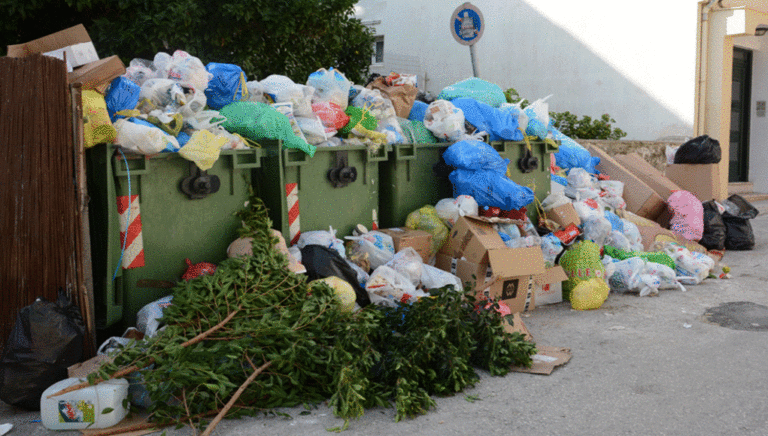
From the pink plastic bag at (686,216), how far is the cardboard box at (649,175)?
1.04ft

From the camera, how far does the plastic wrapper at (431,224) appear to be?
17.9ft

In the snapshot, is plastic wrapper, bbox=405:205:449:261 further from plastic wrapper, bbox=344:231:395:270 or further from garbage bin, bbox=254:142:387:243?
plastic wrapper, bbox=344:231:395:270

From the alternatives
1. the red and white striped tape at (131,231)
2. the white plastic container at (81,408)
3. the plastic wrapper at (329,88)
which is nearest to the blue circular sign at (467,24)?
the plastic wrapper at (329,88)

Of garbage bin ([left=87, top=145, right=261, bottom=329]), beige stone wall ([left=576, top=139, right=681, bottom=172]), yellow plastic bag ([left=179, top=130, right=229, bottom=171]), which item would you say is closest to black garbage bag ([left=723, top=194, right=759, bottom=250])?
beige stone wall ([left=576, top=139, right=681, bottom=172])

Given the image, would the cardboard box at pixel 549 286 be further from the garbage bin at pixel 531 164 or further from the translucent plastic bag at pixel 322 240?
the translucent plastic bag at pixel 322 240

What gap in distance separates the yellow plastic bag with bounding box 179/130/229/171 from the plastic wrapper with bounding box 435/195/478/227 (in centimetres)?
214

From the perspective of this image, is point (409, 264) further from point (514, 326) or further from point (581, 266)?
point (581, 266)

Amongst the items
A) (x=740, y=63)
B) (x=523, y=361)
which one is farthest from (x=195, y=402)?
(x=740, y=63)

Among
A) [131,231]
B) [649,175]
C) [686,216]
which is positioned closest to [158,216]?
[131,231]

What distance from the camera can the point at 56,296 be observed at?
353 cm

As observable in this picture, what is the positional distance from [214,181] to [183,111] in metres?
0.48

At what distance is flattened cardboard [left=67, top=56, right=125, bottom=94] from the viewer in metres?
3.62

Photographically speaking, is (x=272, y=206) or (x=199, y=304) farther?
(x=272, y=206)

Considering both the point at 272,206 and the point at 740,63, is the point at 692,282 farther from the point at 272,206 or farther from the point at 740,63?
the point at 740,63
